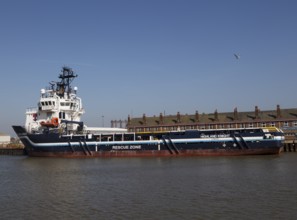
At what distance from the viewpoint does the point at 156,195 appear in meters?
20.5

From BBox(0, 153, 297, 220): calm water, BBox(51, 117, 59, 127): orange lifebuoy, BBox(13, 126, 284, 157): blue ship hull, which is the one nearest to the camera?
BBox(0, 153, 297, 220): calm water

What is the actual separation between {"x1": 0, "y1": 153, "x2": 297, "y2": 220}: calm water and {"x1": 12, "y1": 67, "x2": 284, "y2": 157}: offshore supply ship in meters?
15.7

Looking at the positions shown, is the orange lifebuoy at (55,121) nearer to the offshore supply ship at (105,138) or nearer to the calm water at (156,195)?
the offshore supply ship at (105,138)

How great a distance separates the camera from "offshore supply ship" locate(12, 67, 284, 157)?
1813 inches

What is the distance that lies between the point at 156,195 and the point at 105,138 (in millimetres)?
32067

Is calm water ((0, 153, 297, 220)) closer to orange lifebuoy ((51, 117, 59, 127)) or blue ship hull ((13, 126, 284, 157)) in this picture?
blue ship hull ((13, 126, 284, 157))

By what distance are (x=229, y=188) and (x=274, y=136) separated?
84.5 ft

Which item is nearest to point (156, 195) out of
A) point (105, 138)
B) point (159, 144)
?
point (159, 144)

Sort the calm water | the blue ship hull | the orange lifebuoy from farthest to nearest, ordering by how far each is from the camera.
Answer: the orange lifebuoy → the blue ship hull → the calm water

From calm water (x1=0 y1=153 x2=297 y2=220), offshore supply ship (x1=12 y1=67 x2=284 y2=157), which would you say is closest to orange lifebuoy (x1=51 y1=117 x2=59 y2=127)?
offshore supply ship (x1=12 y1=67 x2=284 y2=157)

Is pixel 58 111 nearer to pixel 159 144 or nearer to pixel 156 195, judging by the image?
pixel 159 144

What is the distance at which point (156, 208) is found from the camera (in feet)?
57.3

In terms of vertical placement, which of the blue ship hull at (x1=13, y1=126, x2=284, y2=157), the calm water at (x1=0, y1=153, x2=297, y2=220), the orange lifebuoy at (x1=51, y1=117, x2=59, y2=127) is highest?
the orange lifebuoy at (x1=51, y1=117, x2=59, y2=127)

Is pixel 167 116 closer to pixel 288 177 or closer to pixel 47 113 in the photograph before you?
pixel 47 113
